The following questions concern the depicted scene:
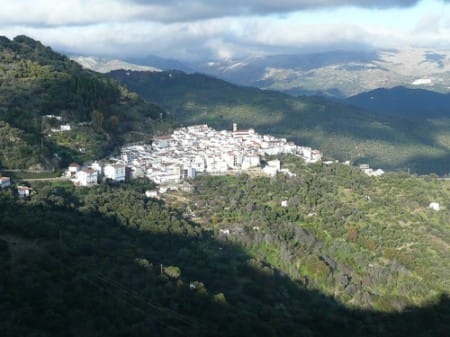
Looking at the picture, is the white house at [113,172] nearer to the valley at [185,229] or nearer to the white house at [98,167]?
the valley at [185,229]

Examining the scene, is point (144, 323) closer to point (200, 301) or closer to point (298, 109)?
point (200, 301)

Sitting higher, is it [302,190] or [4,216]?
[4,216]

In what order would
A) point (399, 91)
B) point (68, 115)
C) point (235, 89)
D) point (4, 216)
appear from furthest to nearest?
1. point (399, 91)
2. point (235, 89)
3. point (68, 115)
4. point (4, 216)

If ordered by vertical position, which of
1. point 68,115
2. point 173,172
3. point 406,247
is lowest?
point 406,247

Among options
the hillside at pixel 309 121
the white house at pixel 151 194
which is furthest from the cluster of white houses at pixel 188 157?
the hillside at pixel 309 121

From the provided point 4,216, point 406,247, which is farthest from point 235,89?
point 4,216

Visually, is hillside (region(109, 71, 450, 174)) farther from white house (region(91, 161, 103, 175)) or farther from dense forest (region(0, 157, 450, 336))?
→ white house (region(91, 161, 103, 175))
